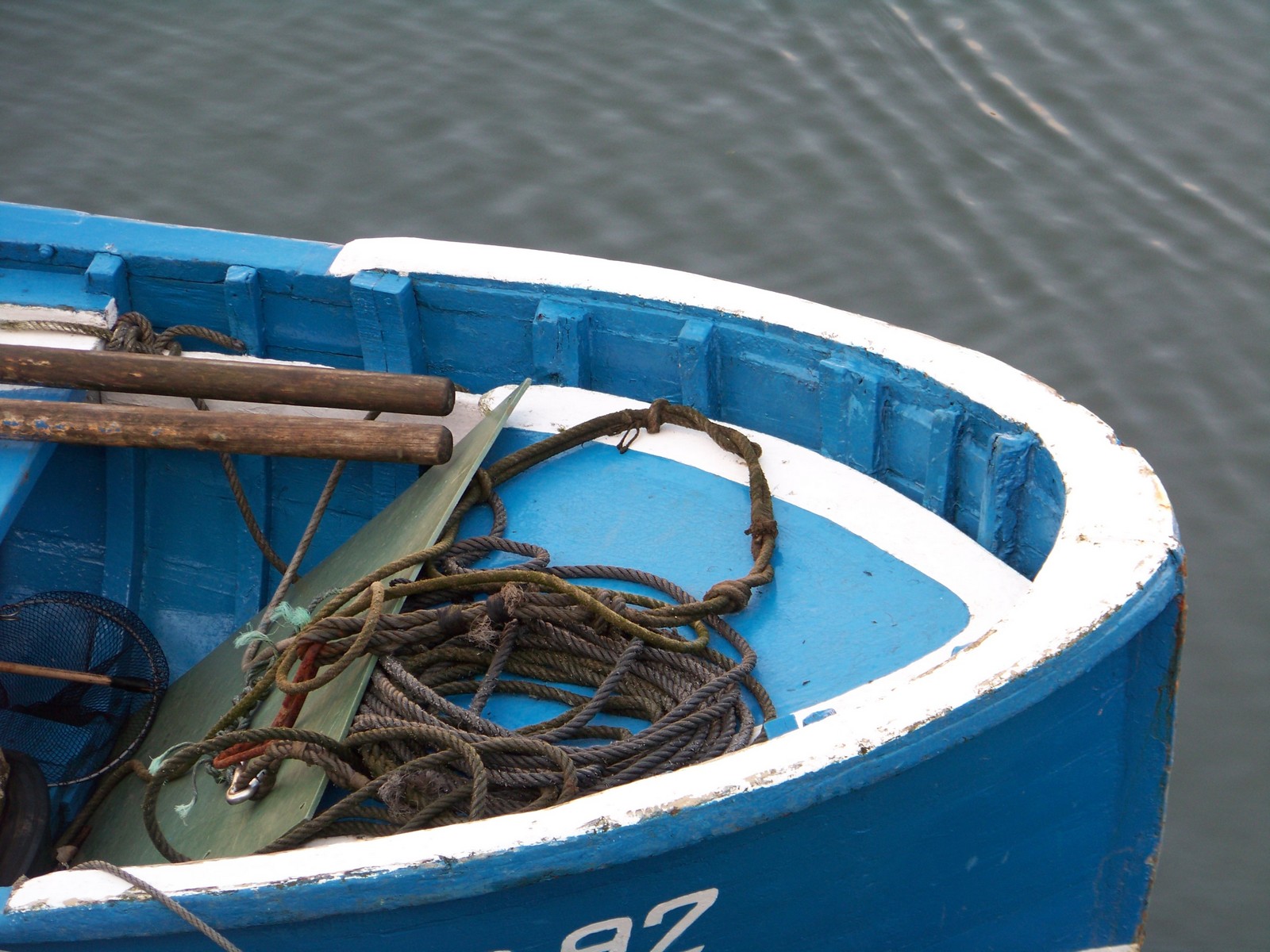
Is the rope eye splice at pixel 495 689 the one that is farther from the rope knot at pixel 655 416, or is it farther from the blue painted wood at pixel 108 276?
the blue painted wood at pixel 108 276

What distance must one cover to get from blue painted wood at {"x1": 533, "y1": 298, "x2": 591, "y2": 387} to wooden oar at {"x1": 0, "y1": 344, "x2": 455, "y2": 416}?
1.06 ft

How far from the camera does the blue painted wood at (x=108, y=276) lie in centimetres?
368

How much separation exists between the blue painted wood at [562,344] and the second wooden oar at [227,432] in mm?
460

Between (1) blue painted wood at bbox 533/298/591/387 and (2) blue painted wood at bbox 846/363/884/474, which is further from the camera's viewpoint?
(1) blue painted wood at bbox 533/298/591/387

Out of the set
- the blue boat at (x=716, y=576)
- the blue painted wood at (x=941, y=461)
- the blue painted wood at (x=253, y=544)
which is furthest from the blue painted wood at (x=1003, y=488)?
the blue painted wood at (x=253, y=544)

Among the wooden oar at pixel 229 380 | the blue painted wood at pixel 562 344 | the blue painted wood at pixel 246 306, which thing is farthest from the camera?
the blue painted wood at pixel 246 306

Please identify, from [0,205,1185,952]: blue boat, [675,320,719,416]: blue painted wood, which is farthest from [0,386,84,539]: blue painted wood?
[675,320,719,416]: blue painted wood

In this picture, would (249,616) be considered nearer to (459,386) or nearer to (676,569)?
(459,386)

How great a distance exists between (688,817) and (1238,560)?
3.67 m

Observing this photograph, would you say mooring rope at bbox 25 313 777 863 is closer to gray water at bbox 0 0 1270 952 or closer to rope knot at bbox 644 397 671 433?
rope knot at bbox 644 397 671 433

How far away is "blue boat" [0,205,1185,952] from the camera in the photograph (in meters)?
2.18

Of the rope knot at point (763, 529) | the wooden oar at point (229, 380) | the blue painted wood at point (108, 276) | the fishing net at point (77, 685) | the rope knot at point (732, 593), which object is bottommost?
the fishing net at point (77, 685)

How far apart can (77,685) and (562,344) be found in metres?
1.64

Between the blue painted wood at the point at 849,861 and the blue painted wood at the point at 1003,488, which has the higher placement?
the blue painted wood at the point at 1003,488
